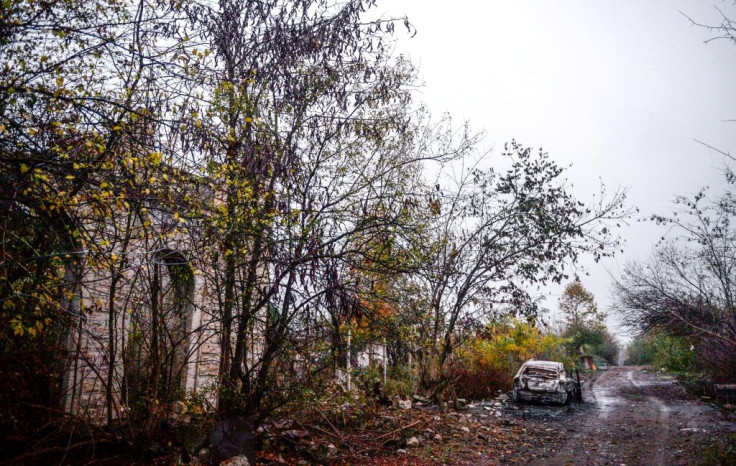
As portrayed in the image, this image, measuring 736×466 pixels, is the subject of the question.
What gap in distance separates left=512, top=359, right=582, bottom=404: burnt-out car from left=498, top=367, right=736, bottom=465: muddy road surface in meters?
0.35

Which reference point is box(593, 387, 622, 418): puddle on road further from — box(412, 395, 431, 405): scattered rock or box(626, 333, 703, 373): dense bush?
box(412, 395, 431, 405): scattered rock

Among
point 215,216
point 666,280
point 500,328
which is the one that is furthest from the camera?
point 666,280

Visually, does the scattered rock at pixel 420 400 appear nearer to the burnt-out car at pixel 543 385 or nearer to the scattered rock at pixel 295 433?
the burnt-out car at pixel 543 385

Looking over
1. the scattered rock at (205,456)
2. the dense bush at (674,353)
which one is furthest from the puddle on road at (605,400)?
the scattered rock at (205,456)

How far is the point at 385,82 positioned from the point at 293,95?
79.7 inches

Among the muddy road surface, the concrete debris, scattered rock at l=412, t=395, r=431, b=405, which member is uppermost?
scattered rock at l=412, t=395, r=431, b=405

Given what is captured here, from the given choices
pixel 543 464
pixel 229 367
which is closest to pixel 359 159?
pixel 229 367

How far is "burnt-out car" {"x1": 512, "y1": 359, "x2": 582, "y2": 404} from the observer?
15.1 m

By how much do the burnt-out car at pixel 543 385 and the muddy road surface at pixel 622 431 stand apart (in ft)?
1.14

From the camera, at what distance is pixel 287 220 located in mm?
6312

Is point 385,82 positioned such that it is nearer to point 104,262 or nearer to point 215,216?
point 215,216

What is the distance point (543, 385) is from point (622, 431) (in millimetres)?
4500

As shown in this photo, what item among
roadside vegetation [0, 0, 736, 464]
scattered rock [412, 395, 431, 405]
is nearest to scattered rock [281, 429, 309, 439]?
roadside vegetation [0, 0, 736, 464]

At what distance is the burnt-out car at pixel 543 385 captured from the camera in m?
15.1
